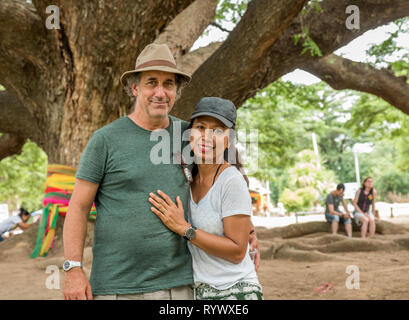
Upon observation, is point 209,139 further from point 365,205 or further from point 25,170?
point 25,170

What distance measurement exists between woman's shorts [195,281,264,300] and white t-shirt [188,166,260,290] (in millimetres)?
21

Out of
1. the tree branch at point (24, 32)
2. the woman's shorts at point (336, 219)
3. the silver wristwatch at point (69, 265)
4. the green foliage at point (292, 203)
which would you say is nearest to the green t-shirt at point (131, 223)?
the silver wristwatch at point (69, 265)

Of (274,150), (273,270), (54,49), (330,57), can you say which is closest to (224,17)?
(330,57)

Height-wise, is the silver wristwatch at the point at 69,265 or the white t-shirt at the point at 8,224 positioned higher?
the silver wristwatch at the point at 69,265

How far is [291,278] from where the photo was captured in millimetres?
6246

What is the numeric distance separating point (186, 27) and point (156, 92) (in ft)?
17.4

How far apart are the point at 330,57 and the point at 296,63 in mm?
2113

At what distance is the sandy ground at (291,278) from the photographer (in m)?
4.82

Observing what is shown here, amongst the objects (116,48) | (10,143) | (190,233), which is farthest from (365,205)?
(190,233)

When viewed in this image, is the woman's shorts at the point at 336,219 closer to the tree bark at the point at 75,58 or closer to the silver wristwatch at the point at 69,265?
the tree bark at the point at 75,58

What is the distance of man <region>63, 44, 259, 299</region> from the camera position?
2055mm

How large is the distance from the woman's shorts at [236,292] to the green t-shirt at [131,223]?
0.12 metres

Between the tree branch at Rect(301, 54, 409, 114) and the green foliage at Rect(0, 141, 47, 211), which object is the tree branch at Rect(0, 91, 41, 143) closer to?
the tree branch at Rect(301, 54, 409, 114)
